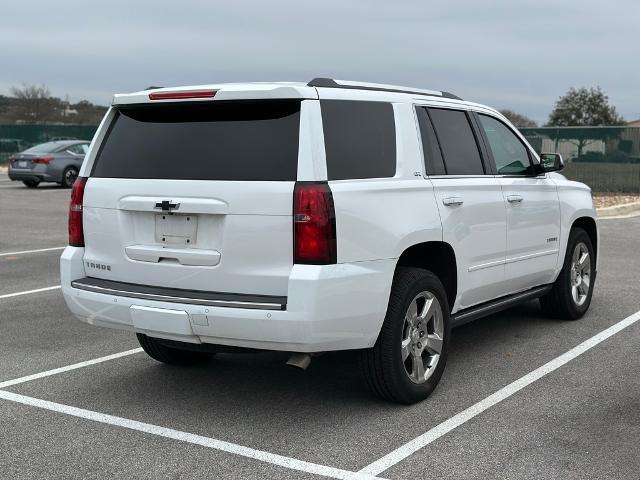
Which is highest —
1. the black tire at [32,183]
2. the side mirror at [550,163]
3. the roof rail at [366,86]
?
the roof rail at [366,86]

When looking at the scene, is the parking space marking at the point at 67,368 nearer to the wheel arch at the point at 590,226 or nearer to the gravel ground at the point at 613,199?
the wheel arch at the point at 590,226

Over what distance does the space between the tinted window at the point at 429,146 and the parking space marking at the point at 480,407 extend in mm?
1473

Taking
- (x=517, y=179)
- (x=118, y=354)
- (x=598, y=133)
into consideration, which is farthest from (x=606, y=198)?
(x=118, y=354)

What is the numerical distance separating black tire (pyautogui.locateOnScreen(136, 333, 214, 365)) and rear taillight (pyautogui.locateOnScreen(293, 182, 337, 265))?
1813 millimetres

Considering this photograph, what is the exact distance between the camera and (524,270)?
634 cm

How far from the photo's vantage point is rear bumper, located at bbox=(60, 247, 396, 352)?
4.27 metres

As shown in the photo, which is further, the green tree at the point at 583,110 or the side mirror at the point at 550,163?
the green tree at the point at 583,110

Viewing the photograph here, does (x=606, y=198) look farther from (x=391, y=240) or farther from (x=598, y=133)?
(x=391, y=240)

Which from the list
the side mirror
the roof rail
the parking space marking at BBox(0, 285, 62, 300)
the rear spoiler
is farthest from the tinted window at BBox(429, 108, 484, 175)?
the parking space marking at BBox(0, 285, 62, 300)

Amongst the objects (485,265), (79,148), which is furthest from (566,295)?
(79,148)

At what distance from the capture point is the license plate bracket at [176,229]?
15.0ft

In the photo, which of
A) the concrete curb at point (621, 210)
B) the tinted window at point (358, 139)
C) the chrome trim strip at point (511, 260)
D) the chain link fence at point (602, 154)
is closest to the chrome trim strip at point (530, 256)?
the chrome trim strip at point (511, 260)

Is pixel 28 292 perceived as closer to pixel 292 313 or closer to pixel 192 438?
pixel 192 438

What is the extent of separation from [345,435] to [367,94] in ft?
6.57
